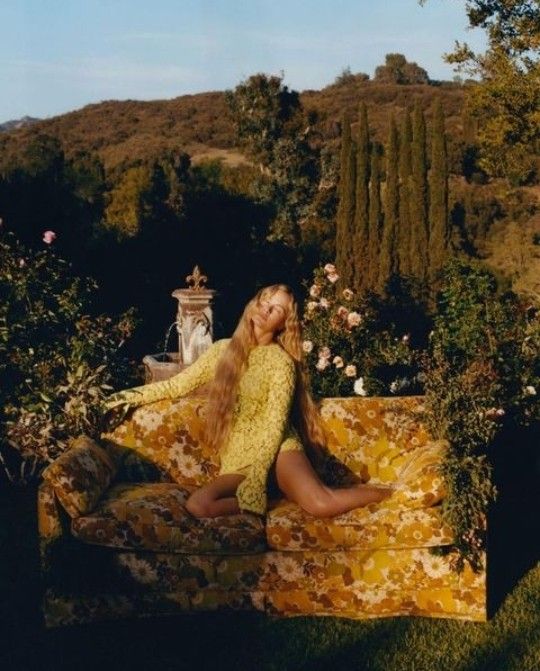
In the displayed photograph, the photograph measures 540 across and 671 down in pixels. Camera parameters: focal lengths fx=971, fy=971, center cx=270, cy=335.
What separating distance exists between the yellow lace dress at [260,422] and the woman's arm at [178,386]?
56 mm

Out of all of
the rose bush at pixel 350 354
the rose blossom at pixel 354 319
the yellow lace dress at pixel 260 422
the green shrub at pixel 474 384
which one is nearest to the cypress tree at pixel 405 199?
the green shrub at pixel 474 384

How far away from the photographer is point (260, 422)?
188 inches

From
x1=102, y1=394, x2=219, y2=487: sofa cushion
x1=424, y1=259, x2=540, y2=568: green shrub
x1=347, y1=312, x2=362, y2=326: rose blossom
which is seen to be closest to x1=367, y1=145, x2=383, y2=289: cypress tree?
x1=424, y1=259, x2=540, y2=568: green shrub

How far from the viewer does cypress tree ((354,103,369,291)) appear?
958 inches

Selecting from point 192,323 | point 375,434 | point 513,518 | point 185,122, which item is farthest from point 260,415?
point 185,122

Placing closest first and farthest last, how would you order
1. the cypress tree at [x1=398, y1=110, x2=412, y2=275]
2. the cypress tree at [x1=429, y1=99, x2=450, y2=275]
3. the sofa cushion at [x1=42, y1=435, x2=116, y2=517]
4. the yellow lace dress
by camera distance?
the sofa cushion at [x1=42, y1=435, x2=116, y2=517], the yellow lace dress, the cypress tree at [x1=429, y1=99, x2=450, y2=275], the cypress tree at [x1=398, y1=110, x2=412, y2=275]

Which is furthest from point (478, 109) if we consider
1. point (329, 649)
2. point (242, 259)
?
point (329, 649)

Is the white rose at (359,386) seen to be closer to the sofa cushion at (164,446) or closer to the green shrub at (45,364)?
the green shrub at (45,364)

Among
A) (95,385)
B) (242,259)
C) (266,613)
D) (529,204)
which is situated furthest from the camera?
(529,204)

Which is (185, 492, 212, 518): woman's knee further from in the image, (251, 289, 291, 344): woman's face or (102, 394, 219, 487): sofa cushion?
(251, 289, 291, 344): woman's face

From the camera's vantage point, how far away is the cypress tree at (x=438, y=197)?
24.2 m

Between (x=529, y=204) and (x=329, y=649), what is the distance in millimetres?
25074

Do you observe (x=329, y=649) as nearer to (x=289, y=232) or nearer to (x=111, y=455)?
(x=111, y=455)

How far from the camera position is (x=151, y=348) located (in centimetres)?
1242
